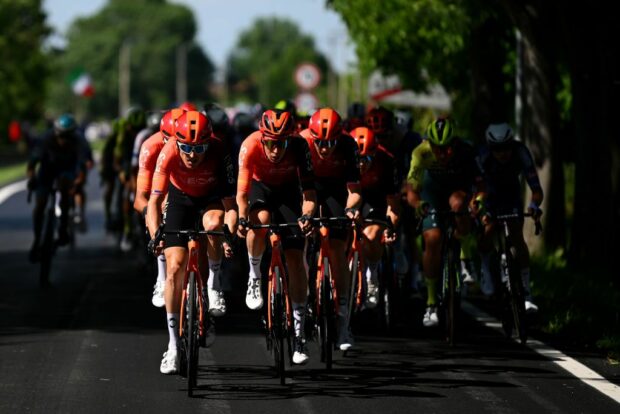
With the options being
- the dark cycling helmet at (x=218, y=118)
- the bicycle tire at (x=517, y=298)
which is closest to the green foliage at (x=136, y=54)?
the dark cycling helmet at (x=218, y=118)

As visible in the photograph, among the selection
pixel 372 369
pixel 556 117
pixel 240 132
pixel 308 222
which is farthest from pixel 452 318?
pixel 556 117

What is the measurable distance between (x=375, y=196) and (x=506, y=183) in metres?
1.07

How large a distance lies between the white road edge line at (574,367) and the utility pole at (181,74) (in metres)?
161

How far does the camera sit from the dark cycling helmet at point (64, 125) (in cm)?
1767

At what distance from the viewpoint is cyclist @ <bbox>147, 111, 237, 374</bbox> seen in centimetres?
1043

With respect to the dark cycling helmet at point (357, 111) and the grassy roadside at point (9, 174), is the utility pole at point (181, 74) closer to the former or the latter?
the grassy roadside at point (9, 174)

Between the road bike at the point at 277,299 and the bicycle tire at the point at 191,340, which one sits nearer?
the bicycle tire at the point at 191,340

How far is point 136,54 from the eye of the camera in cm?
18050

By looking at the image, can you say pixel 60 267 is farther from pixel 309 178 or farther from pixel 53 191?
pixel 309 178

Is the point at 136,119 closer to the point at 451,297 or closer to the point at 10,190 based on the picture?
the point at 451,297

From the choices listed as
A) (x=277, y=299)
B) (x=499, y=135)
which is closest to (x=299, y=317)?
(x=277, y=299)

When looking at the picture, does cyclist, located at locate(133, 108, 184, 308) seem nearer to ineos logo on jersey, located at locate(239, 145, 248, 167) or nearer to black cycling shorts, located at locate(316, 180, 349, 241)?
ineos logo on jersey, located at locate(239, 145, 248, 167)

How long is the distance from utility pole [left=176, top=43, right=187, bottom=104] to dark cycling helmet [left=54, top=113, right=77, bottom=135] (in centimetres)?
15572

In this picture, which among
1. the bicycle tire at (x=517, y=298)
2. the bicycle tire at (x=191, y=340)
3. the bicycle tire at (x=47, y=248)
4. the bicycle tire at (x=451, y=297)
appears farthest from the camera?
the bicycle tire at (x=47, y=248)
